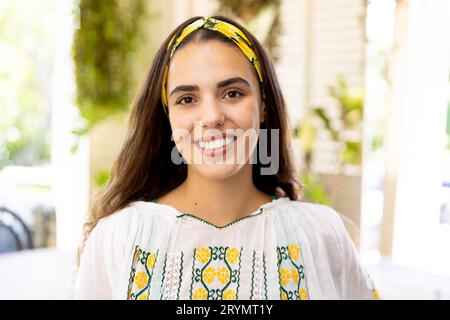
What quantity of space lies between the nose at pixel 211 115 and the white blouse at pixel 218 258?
0.14 m

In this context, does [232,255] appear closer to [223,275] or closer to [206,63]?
[223,275]

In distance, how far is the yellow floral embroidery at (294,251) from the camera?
0.65 metres

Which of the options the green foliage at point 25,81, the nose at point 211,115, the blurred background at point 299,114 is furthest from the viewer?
the green foliage at point 25,81

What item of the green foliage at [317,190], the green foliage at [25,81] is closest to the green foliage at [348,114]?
the green foliage at [317,190]

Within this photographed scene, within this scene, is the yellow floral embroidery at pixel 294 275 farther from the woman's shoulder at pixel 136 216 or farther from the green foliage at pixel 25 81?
the green foliage at pixel 25 81

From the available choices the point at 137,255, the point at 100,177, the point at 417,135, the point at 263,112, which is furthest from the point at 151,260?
the point at 100,177

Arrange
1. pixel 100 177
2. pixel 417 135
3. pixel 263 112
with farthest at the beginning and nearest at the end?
pixel 100 177 < pixel 417 135 < pixel 263 112

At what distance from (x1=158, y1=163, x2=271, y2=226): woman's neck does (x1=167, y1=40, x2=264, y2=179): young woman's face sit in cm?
5

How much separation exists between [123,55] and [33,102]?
37 centimetres

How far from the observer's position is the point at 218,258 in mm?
638

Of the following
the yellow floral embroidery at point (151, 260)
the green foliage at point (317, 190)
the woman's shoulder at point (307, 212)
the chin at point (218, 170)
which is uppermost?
the chin at point (218, 170)

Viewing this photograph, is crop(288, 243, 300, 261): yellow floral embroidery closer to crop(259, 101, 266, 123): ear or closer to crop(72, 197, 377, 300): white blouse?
crop(72, 197, 377, 300): white blouse

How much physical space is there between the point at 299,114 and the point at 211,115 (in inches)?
56.5
